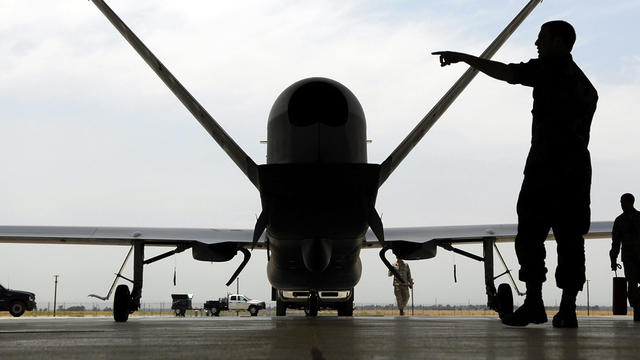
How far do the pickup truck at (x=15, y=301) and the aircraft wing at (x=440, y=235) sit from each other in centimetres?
2650

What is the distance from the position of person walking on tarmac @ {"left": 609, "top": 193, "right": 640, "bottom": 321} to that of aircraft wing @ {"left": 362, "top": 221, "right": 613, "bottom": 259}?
501 centimetres

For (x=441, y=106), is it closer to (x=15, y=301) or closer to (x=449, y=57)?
(x=449, y=57)

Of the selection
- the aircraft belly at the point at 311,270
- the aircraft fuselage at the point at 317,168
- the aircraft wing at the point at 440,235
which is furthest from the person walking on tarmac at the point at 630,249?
the aircraft wing at the point at 440,235

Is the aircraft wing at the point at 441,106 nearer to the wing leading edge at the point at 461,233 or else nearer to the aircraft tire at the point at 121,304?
the wing leading edge at the point at 461,233

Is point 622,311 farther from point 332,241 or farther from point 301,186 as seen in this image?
point 301,186

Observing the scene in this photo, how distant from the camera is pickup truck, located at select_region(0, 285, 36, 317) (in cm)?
3853

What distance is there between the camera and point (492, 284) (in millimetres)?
14938

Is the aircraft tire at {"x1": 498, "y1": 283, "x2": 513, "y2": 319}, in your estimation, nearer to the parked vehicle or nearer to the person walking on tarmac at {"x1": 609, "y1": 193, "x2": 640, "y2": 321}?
the person walking on tarmac at {"x1": 609, "y1": 193, "x2": 640, "y2": 321}

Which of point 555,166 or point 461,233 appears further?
point 461,233

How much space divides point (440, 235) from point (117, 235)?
7.32 metres

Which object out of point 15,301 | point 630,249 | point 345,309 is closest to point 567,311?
point 630,249

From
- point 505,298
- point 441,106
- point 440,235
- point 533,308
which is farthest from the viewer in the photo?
point 440,235

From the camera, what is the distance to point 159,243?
17125 millimetres

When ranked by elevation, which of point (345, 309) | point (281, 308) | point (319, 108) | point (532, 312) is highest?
point (319, 108)
